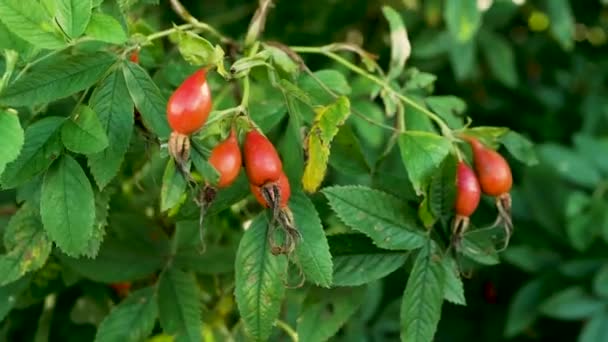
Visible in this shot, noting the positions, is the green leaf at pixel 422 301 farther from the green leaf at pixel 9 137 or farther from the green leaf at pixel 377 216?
the green leaf at pixel 9 137

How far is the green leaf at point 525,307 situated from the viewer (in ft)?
7.52

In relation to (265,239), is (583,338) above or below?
below

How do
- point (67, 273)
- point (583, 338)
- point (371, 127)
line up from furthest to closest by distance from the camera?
point (583, 338)
point (371, 127)
point (67, 273)

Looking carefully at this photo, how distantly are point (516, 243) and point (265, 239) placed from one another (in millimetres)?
1350

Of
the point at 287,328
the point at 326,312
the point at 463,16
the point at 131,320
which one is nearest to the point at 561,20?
the point at 463,16

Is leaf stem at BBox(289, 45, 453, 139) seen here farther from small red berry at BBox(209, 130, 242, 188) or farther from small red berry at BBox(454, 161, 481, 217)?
small red berry at BBox(209, 130, 242, 188)

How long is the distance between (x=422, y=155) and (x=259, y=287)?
268 millimetres

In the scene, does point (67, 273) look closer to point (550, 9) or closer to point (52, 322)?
point (52, 322)

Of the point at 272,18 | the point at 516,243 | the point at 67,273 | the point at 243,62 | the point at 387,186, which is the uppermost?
the point at 243,62

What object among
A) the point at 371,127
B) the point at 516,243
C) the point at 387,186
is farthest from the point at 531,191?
the point at 387,186

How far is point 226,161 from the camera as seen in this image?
1.05 m

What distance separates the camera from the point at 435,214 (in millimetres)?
1252

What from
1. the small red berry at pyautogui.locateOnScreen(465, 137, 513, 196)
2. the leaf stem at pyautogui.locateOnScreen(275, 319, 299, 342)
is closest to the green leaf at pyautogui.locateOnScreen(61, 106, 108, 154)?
the small red berry at pyautogui.locateOnScreen(465, 137, 513, 196)

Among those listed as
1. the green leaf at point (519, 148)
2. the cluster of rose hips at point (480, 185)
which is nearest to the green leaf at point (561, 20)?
the green leaf at point (519, 148)
